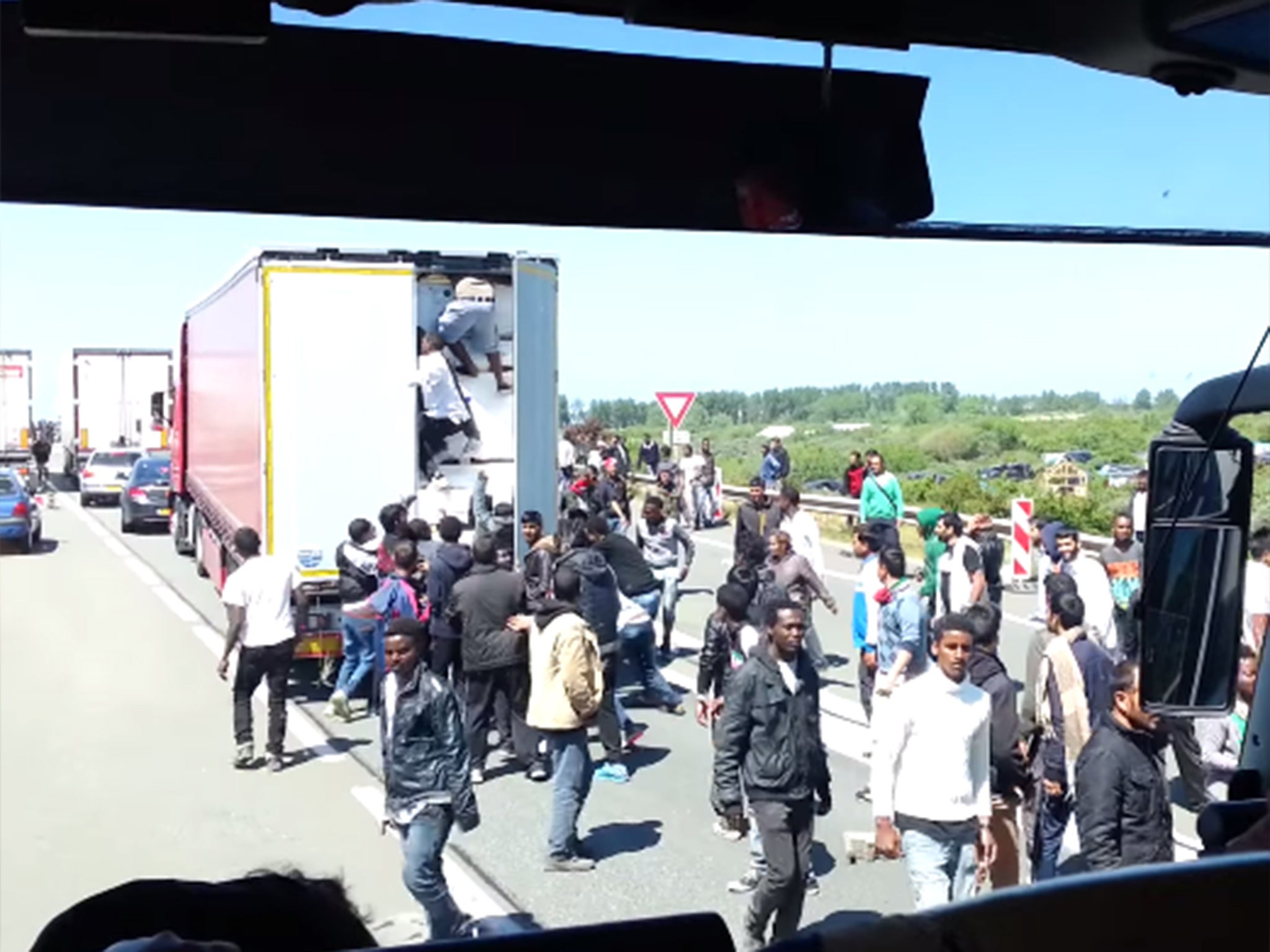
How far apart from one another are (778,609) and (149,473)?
2102 centimetres

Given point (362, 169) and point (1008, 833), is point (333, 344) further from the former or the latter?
point (362, 169)

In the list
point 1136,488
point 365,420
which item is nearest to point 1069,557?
point 1136,488

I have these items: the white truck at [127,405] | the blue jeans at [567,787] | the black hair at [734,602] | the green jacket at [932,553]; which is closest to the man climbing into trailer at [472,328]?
the green jacket at [932,553]

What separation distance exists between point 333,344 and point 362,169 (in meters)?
9.96

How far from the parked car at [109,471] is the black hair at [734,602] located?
2074 cm

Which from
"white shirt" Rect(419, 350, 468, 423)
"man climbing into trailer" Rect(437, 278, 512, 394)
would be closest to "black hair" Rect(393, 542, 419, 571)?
"white shirt" Rect(419, 350, 468, 423)

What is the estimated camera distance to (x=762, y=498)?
14.7 m

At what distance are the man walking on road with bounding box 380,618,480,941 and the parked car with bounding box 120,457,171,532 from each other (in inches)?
776

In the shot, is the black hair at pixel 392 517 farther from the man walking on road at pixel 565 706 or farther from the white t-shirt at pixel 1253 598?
the white t-shirt at pixel 1253 598

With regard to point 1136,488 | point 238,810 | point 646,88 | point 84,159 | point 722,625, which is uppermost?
point 646,88

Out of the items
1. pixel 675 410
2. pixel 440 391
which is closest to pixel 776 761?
pixel 440 391

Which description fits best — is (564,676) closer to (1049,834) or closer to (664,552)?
(1049,834)

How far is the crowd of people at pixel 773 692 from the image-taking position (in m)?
6.04

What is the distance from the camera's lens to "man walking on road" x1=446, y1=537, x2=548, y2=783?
9531 millimetres
